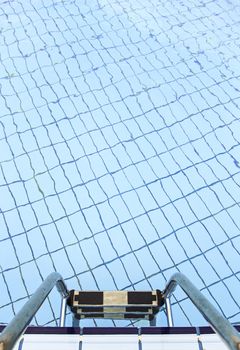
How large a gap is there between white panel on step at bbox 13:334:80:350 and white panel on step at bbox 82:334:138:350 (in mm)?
35

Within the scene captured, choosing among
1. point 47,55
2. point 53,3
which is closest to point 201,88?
point 47,55

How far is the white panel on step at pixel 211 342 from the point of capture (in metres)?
1.33

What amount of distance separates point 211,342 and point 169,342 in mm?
138

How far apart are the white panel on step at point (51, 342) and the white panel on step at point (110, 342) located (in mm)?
35

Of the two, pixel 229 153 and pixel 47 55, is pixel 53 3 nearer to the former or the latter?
pixel 47 55

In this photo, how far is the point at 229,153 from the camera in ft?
12.3

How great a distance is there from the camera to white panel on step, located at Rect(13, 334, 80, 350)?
134 cm

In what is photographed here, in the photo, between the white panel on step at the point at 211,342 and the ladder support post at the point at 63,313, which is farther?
the ladder support post at the point at 63,313

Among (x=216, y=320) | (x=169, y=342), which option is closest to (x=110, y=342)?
(x=169, y=342)

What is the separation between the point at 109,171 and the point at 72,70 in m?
1.38

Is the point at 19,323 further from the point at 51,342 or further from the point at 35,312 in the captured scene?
the point at 51,342

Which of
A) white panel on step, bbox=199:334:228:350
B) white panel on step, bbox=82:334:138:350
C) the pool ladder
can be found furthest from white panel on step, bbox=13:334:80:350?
white panel on step, bbox=199:334:228:350

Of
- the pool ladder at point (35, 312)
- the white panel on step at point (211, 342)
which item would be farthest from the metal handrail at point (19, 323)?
the white panel on step at point (211, 342)

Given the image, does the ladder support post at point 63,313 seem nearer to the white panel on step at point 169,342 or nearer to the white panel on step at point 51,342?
the white panel on step at point 51,342
